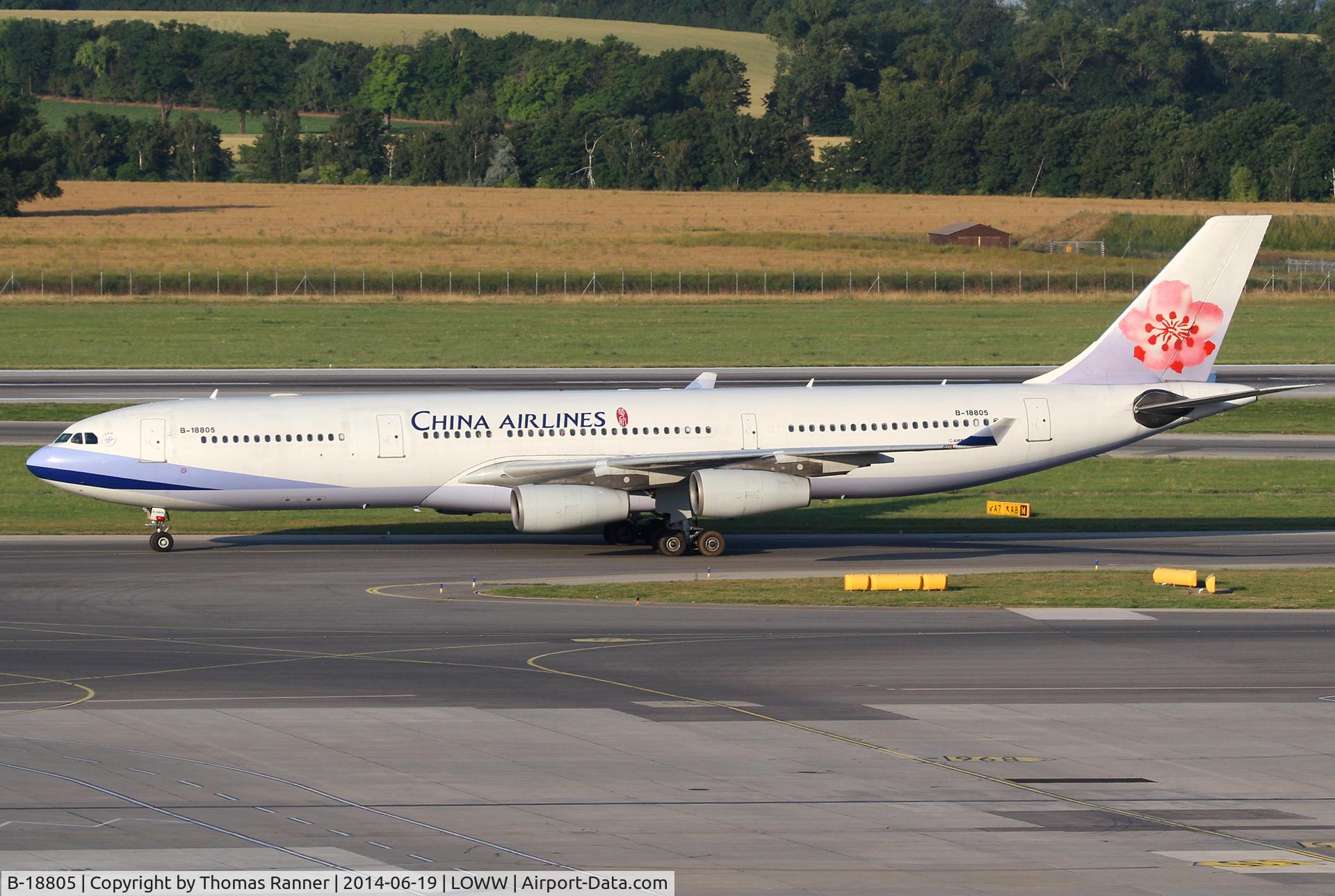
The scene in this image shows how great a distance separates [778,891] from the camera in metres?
17.0

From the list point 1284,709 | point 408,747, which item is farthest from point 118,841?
point 1284,709

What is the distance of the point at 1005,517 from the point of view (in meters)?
48.7

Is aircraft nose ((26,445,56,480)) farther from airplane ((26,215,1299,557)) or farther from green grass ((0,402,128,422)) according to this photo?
green grass ((0,402,128,422))

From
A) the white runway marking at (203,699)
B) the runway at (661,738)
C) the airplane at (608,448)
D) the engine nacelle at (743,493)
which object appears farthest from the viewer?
the airplane at (608,448)

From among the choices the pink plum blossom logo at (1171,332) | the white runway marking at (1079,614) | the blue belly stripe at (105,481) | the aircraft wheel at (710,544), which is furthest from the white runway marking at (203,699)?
the pink plum blossom logo at (1171,332)

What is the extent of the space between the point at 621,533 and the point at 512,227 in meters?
117

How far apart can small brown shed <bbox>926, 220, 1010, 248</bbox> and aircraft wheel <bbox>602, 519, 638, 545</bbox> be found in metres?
106

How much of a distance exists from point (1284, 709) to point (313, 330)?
75.5 m

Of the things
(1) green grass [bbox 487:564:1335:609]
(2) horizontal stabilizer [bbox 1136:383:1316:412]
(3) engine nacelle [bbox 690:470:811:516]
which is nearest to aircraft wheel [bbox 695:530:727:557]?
(3) engine nacelle [bbox 690:470:811:516]

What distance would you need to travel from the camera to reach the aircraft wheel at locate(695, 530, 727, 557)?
41719mm

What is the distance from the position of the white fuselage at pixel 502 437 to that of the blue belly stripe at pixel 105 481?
35mm

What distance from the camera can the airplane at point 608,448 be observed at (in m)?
40.8

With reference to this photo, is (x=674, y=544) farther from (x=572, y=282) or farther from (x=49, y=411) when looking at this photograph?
(x=572, y=282)

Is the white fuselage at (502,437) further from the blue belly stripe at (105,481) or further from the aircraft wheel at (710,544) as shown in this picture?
the aircraft wheel at (710,544)
